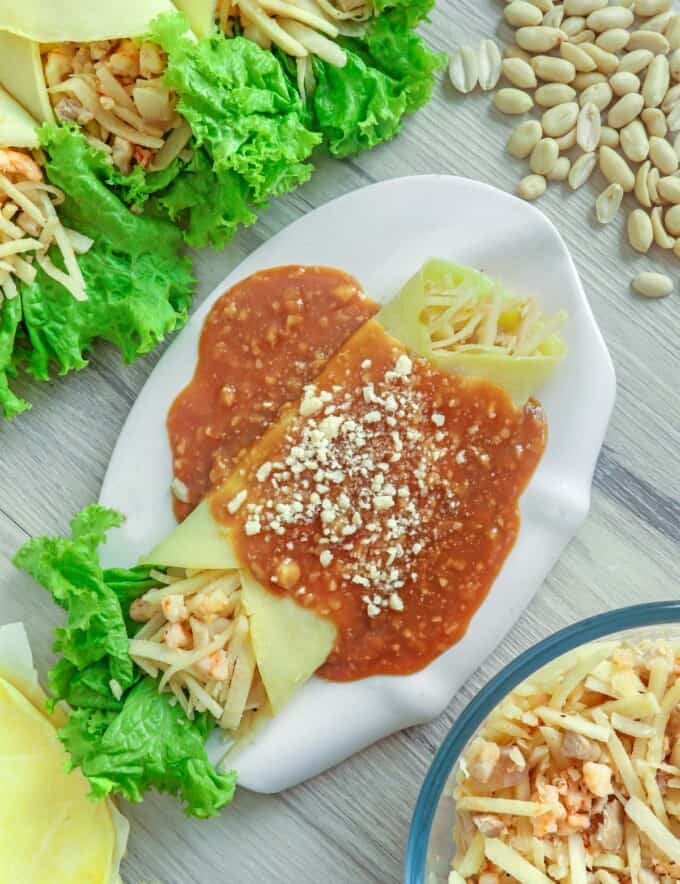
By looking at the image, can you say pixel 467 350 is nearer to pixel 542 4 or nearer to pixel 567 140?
pixel 567 140

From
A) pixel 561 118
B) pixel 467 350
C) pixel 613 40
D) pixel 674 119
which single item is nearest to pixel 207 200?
pixel 467 350

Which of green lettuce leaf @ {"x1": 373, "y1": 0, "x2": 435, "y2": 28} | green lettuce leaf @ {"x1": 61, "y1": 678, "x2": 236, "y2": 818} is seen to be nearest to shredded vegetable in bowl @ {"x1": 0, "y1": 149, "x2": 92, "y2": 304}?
green lettuce leaf @ {"x1": 373, "y1": 0, "x2": 435, "y2": 28}

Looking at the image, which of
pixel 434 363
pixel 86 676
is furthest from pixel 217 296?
pixel 86 676

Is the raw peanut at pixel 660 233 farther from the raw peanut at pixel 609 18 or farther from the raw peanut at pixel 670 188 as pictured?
the raw peanut at pixel 609 18

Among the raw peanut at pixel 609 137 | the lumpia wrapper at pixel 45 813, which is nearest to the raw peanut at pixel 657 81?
the raw peanut at pixel 609 137

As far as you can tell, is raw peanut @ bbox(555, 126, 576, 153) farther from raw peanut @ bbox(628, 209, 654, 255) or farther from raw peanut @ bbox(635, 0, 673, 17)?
raw peanut @ bbox(635, 0, 673, 17)

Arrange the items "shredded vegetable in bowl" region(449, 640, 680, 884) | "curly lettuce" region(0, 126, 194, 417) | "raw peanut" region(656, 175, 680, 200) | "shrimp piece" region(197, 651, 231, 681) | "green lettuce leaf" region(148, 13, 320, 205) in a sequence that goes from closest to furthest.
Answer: "shredded vegetable in bowl" region(449, 640, 680, 884) < "green lettuce leaf" region(148, 13, 320, 205) < "shrimp piece" region(197, 651, 231, 681) < "curly lettuce" region(0, 126, 194, 417) < "raw peanut" region(656, 175, 680, 200)
